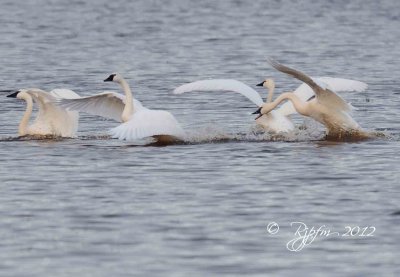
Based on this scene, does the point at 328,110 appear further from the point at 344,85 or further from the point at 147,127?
the point at 147,127

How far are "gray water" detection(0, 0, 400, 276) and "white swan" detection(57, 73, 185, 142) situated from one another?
0.29 metres

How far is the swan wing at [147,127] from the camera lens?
16.8 metres

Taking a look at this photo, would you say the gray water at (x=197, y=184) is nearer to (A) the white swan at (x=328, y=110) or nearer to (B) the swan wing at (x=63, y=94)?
(A) the white swan at (x=328, y=110)

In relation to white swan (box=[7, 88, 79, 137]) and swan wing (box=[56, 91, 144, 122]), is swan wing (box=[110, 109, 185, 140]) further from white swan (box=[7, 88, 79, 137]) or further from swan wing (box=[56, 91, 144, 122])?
white swan (box=[7, 88, 79, 137])

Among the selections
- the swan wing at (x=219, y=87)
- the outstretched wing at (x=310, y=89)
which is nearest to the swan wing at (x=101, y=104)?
the swan wing at (x=219, y=87)

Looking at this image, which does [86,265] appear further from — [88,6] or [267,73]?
[88,6]

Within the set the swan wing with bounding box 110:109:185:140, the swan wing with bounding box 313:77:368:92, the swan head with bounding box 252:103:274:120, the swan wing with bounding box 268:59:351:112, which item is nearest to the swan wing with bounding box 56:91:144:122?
the swan wing with bounding box 110:109:185:140

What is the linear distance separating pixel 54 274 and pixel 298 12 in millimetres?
37642

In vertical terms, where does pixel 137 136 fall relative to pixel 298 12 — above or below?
above

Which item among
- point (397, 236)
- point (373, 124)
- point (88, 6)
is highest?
point (397, 236)

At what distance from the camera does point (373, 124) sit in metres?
20.3

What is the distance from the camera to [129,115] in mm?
17969

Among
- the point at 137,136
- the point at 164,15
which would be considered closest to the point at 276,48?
the point at 164,15

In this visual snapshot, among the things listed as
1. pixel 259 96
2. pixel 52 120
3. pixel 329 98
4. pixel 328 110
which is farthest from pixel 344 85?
pixel 52 120
